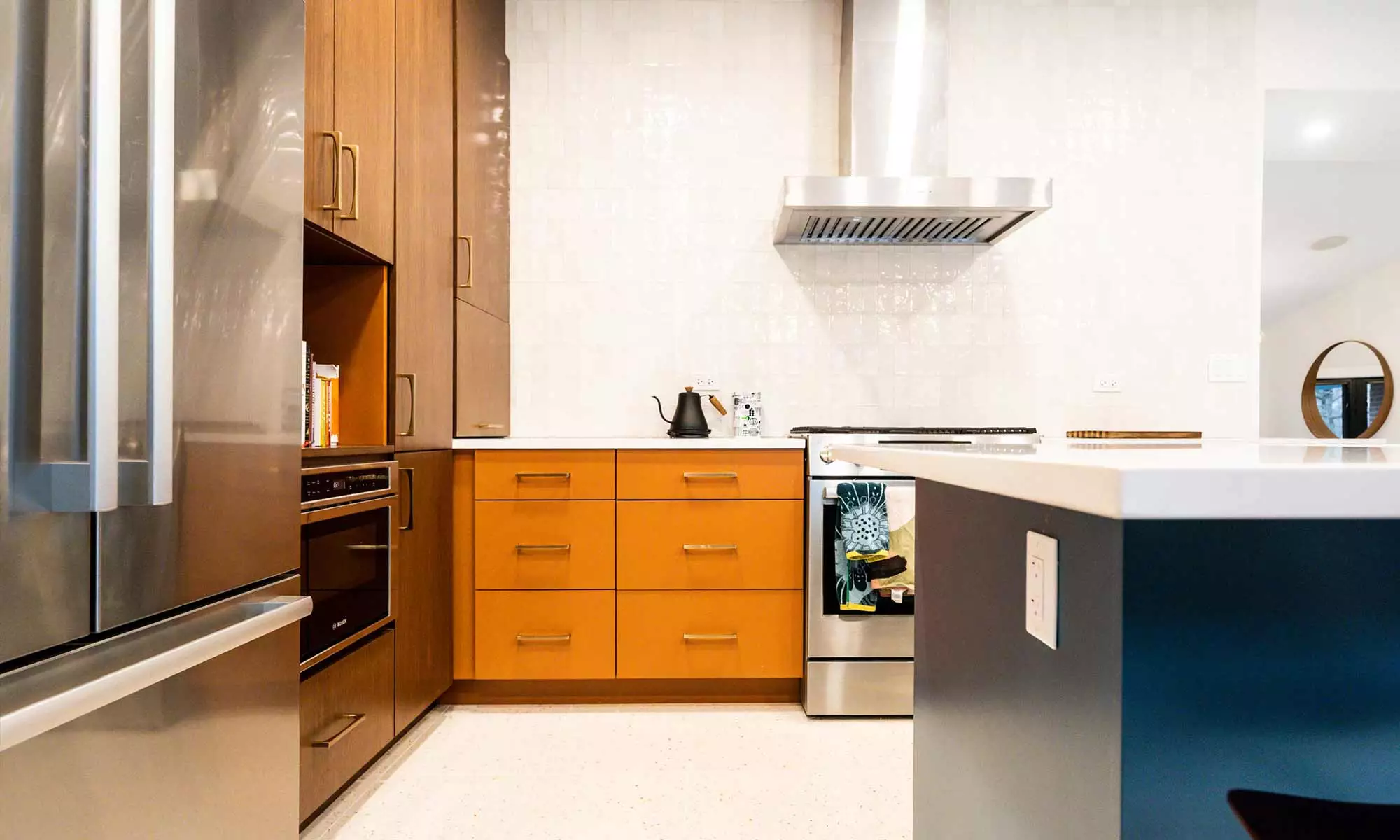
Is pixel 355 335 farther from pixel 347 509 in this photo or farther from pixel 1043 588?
pixel 1043 588

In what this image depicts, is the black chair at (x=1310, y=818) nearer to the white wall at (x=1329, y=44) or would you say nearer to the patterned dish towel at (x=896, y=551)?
the patterned dish towel at (x=896, y=551)

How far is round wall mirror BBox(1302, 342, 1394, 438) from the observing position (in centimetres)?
455

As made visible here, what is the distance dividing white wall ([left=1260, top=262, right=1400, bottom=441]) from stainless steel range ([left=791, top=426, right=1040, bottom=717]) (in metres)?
4.10

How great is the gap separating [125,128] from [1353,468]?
1120 millimetres

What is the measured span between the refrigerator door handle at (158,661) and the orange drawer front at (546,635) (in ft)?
4.38

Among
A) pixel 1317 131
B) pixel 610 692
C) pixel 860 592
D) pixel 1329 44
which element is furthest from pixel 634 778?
pixel 1317 131

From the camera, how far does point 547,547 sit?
7.93 feet

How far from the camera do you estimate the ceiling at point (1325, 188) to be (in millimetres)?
3209

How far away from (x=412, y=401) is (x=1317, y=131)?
419 centimetres

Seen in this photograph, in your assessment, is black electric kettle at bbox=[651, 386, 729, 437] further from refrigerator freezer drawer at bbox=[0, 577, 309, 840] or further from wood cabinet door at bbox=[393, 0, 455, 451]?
refrigerator freezer drawer at bbox=[0, 577, 309, 840]

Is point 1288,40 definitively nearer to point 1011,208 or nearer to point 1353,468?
point 1011,208

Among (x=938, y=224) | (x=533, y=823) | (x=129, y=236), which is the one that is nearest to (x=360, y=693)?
(x=533, y=823)

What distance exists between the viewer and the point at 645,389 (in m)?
3.00

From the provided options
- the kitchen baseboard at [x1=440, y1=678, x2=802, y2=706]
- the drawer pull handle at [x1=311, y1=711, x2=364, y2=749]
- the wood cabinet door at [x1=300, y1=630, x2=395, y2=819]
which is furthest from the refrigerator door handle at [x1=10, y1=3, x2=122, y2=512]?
the kitchen baseboard at [x1=440, y1=678, x2=802, y2=706]
